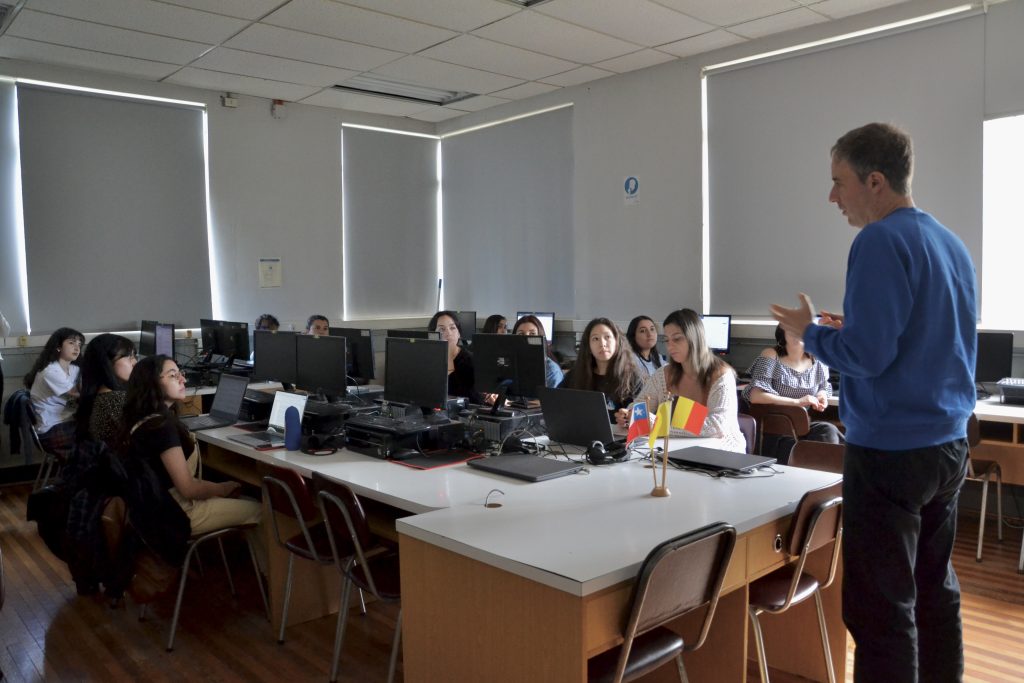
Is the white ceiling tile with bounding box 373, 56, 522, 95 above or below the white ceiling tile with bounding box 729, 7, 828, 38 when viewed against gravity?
above

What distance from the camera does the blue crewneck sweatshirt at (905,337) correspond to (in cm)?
167

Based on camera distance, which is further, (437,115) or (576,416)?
(437,115)

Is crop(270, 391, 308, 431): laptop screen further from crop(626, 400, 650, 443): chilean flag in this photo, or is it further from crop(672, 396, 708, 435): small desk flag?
crop(672, 396, 708, 435): small desk flag

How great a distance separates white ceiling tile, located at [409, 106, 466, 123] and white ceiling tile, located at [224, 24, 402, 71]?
5.24 feet

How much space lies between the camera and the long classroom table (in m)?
1.67

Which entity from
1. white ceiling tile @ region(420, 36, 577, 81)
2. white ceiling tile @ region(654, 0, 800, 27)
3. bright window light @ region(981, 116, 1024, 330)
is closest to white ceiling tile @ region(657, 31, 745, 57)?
white ceiling tile @ region(654, 0, 800, 27)

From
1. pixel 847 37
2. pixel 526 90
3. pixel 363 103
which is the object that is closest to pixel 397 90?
pixel 363 103

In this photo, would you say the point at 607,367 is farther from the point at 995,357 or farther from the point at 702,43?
the point at 702,43

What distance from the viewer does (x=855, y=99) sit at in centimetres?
500

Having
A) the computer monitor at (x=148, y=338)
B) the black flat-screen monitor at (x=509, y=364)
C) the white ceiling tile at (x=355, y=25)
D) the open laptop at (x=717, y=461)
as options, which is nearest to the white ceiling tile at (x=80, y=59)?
the white ceiling tile at (x=355, y=25)

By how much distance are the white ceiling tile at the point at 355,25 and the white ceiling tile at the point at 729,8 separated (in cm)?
155

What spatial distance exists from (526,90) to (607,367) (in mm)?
3638

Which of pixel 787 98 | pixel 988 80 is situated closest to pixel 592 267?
pixel 787 98

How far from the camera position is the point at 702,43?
547 centimetres
